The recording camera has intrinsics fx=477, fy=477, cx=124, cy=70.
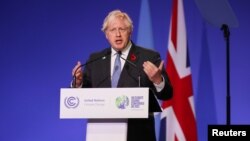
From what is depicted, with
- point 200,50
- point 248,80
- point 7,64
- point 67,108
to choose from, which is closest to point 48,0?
point 7,64

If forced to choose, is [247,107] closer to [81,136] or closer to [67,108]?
[81,136]

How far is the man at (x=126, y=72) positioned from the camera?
2541mm

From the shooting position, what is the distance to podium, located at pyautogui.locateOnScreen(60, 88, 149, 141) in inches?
89.9

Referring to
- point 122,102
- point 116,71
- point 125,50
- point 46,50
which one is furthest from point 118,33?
point 46,50

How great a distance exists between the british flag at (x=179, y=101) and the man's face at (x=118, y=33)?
1.43 m

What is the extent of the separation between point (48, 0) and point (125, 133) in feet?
8.39

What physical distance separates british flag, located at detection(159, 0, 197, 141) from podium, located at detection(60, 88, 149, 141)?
1.71 m

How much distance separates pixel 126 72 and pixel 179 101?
4.97ft

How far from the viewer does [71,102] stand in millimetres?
2342

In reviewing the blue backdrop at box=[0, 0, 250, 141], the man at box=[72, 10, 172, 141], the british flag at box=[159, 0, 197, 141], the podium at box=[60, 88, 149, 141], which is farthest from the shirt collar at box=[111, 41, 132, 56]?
the blue backdrop at box=[0, 0, 250, 141]

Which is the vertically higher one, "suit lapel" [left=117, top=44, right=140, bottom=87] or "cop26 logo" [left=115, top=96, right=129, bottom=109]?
"suit lapel" [left=117, top=44, right=140, bottom=87]

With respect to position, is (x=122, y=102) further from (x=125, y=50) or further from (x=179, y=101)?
(x=179, y=101)

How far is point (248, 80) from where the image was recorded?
4398 mm

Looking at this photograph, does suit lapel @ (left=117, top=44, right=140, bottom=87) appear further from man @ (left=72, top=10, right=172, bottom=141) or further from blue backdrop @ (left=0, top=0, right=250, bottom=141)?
blue backdrop @ (left=0, top=0, right=250, bottom=141)
